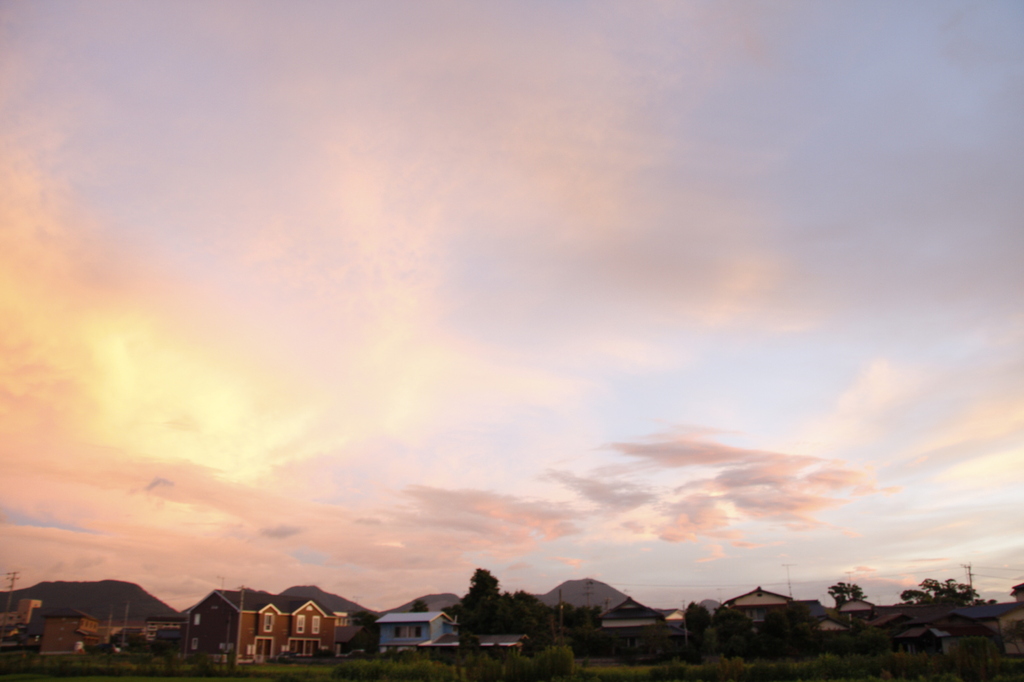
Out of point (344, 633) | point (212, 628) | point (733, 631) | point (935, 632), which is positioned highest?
point (212, 628)

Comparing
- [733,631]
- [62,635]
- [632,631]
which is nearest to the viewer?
[733,631]

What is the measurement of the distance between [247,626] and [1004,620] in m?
65.6

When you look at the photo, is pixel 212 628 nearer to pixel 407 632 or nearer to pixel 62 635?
pixel 407 632

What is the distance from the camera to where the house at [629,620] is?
64562 mm

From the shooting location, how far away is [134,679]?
112ft

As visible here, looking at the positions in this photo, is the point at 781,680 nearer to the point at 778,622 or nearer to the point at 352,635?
the point at 778,622

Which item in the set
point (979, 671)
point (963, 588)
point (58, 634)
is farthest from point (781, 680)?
point (58, 634)

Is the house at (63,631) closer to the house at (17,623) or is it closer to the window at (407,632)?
the house at (17,623)

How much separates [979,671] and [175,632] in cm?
8335

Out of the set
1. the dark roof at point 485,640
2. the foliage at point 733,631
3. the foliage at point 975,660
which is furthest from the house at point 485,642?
the foliage at point 975,660

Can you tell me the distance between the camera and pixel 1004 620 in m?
53.2

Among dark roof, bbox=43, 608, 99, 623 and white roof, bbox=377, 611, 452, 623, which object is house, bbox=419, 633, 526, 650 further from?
dark roof, bbox=43, 608, 99, 623

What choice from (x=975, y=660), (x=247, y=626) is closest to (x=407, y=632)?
(x=247, y=626)

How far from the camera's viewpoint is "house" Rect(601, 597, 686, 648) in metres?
64.6
